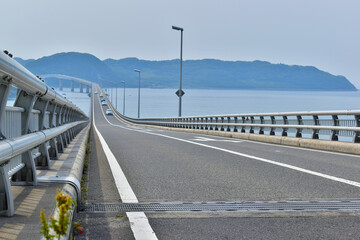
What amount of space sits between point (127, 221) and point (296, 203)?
223cm

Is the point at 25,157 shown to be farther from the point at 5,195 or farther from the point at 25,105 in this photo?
the point at 5,195

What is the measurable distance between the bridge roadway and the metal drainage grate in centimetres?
23

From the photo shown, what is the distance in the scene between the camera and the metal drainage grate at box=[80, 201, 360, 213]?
629 centimetres

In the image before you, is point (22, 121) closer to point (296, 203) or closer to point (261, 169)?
point (296, 203)

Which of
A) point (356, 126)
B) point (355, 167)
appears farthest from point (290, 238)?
point (356, 126)

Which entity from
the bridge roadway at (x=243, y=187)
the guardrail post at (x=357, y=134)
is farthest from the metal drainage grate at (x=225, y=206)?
the guardrail post at (x=357, y=134)

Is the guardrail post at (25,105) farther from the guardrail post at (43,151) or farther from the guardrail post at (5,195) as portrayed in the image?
the guardrail post at (5,195)

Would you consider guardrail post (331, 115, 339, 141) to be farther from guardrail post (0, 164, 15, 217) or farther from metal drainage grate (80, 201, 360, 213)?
guardrail post (0, 164, 15, 217)

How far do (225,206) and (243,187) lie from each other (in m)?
1.59

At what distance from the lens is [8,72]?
14.7 feet

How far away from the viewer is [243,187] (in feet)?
26.4

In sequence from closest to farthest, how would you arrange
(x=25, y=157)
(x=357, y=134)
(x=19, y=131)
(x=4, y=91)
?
(x=4, y=91), (x=25, y=157), (x=19, y=131), (x=357, y=134)

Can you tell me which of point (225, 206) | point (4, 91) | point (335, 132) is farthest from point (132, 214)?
point (335, 132)

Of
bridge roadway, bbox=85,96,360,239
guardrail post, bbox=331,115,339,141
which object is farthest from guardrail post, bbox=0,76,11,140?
guardrail post, bbox=331,115,339,141
